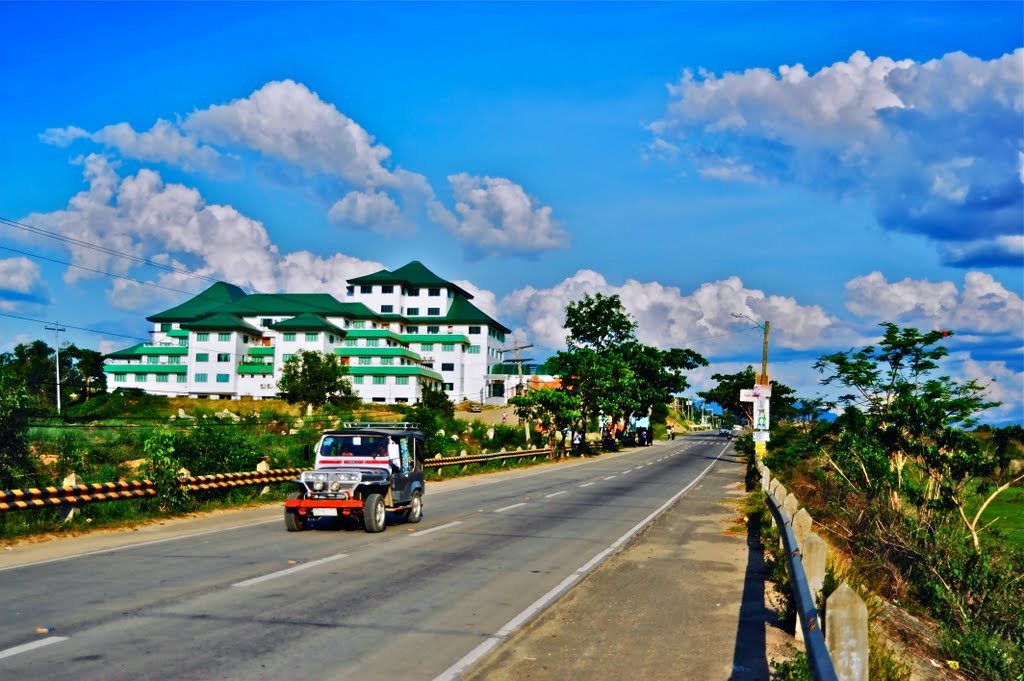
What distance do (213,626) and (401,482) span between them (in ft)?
31.3

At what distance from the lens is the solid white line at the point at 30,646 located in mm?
7860

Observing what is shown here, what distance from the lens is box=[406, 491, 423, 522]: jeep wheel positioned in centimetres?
1964

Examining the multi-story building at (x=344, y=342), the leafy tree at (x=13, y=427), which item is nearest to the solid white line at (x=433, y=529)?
the leafy tree at (x=13, y=427)

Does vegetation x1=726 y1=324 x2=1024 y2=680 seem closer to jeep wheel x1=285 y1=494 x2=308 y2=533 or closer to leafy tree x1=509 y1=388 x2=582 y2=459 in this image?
jeep wheel x1=285 y1=494 x2=308 y2=533

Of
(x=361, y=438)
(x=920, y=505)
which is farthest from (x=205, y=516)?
(x=920, y=505)

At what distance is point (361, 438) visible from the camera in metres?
18.8

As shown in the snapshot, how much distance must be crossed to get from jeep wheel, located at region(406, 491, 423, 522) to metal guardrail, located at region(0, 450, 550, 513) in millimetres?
5769

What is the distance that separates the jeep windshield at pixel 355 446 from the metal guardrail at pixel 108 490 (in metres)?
4.77

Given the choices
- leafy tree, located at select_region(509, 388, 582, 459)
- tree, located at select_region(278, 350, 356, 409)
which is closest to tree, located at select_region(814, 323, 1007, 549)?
leafy tree, located at select_region(509, 388, 582, 459)

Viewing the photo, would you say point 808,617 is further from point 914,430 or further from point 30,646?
point 914,430

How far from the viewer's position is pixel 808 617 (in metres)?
6.11

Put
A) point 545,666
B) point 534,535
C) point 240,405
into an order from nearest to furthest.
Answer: point 545,666 → point 534,535 → point 240,405

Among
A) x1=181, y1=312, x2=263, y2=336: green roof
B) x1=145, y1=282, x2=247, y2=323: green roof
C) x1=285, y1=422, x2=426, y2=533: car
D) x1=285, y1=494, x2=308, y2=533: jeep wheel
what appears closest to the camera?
x1=285, y1=422, x2=426, y2=533: car

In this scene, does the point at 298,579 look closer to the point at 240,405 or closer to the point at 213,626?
the point at 213,626
